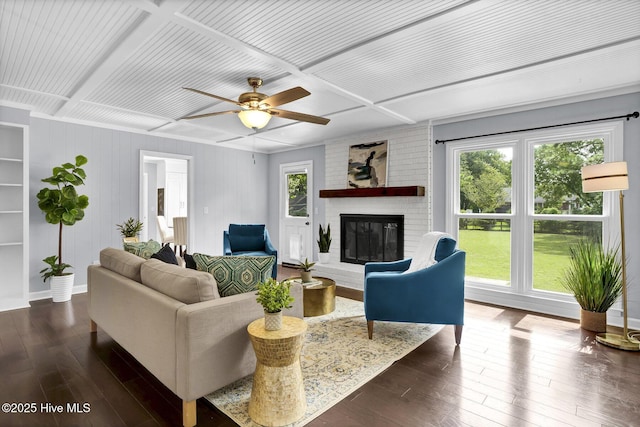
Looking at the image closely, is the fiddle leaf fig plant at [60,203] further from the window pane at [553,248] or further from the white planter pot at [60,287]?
the window pane at [553,248]

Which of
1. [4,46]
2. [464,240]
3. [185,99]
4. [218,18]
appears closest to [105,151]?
[185,99]

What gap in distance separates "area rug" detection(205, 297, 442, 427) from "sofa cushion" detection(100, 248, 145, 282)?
1050 millimetres

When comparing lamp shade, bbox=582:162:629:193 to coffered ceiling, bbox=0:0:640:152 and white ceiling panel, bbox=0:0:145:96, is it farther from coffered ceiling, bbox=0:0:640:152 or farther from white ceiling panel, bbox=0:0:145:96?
white ceiling panel, bbox=0:0:145:96

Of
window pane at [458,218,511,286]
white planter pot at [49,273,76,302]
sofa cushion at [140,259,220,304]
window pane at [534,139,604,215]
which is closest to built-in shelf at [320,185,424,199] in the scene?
window pane at [458,218,511,286]

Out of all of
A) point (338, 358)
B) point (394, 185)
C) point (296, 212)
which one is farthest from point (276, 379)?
point (296, 212)

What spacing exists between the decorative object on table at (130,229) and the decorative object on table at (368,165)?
10.7 ft

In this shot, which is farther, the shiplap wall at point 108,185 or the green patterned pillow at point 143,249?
the shiplap wall at point 108,185

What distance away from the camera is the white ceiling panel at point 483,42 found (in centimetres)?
205

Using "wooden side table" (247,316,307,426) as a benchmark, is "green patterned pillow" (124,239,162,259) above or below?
above

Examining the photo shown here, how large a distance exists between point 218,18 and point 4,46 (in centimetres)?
178

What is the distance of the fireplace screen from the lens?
4.99m

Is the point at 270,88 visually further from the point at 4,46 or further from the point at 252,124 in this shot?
the point at 4,46

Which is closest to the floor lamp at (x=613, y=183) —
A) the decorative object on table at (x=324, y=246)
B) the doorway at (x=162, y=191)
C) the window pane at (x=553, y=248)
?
the window pane at (x=553, y=248)

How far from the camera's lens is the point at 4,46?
2521mm
